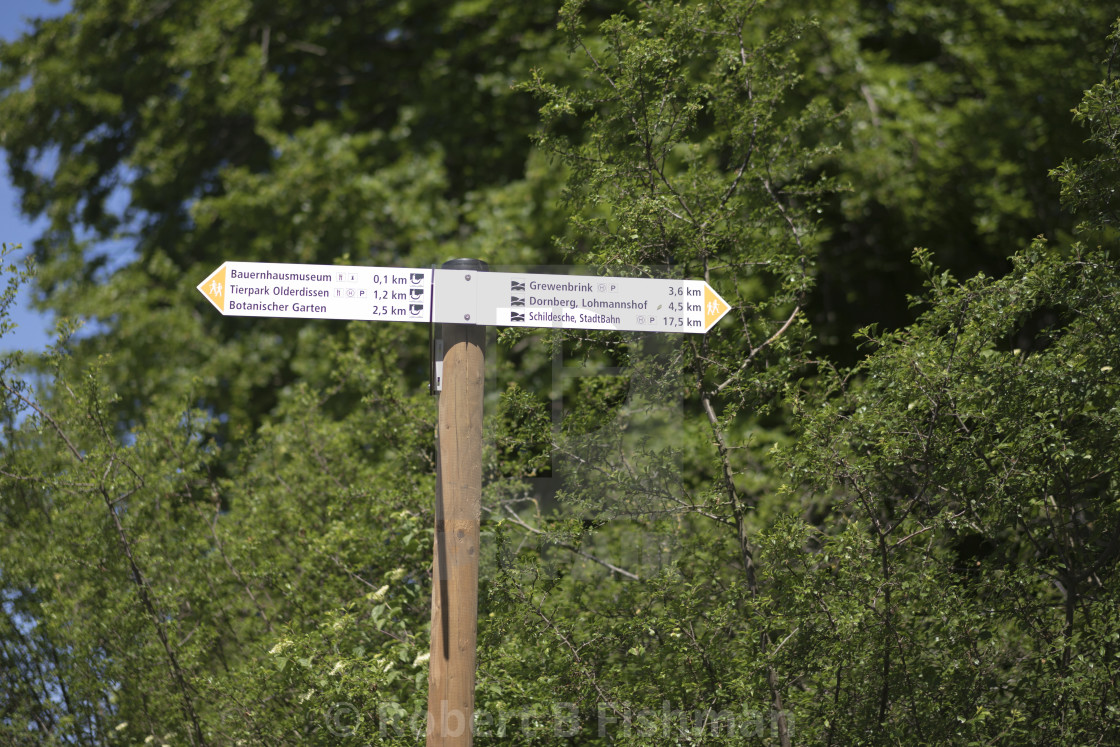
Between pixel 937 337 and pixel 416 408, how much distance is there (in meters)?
2.50

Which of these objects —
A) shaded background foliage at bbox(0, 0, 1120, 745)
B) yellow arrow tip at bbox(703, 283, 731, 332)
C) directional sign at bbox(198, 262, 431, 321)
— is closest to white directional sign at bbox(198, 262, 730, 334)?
directional sign at bbox(198, 262, 431, 321)

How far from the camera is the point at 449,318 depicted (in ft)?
9.30

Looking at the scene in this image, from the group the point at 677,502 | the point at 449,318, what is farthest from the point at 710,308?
the point at 677,502

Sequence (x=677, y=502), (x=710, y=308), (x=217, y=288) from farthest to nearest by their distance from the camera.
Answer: (x=677, y=502) < (x=710, y=308) < (x=217, y=288)

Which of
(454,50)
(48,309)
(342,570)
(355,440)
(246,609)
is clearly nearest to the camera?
(342,570)

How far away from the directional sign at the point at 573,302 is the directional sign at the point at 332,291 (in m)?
0.08

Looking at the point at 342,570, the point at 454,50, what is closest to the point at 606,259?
the point at 342,570

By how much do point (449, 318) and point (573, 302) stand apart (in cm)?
38

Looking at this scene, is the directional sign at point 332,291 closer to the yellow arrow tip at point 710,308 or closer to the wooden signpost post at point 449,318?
the wooden signpost post at point 449,318

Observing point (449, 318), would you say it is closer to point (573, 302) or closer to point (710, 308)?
point (573, 302)

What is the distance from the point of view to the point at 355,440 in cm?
536

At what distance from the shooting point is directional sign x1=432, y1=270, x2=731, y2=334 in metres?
2.84

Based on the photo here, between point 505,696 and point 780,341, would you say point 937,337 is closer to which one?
point 780,341

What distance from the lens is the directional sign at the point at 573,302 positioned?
284 cm
